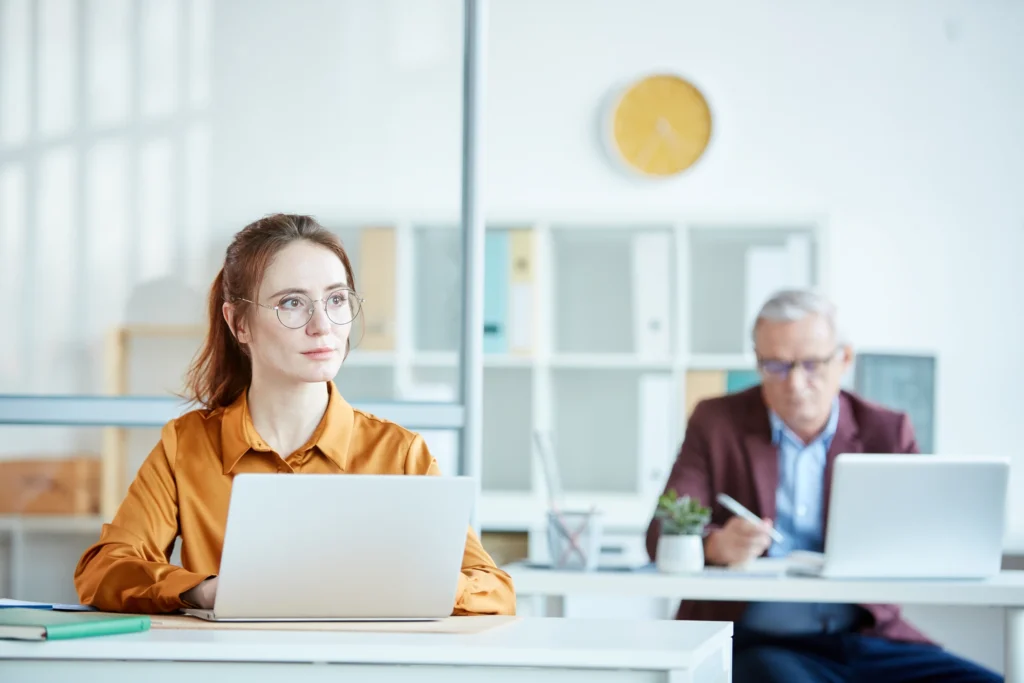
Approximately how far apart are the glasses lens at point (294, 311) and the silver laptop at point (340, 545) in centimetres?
40

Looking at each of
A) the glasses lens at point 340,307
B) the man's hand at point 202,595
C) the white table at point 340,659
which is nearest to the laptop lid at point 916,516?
the glasses lens at point 340,307

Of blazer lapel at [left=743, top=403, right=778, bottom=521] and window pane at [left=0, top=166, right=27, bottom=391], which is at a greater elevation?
window pane at [left=0, top=166, right=27, bottom=391]

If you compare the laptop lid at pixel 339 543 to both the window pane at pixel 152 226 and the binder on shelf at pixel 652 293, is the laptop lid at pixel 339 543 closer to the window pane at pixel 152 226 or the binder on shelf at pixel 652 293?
the window pane at pixel 152 226

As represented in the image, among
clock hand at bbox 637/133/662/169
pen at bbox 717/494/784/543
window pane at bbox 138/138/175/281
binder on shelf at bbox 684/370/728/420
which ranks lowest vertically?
pen at bbox 717/494/784/543

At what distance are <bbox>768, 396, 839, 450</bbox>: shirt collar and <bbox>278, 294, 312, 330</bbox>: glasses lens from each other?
1381 mm

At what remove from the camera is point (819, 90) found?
4.61 metres

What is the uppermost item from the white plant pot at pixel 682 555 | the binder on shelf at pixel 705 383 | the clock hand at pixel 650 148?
the clock hand at pixel 650 148

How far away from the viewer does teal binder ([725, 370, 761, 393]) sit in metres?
4.21

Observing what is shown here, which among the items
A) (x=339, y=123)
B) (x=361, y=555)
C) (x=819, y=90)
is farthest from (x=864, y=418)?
(x=819, y=90)

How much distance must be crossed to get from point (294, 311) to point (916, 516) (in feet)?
4.09

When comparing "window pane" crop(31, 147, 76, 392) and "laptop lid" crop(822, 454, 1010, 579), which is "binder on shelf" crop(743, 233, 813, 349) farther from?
"window pane" crop(31, 147, 76, 392)

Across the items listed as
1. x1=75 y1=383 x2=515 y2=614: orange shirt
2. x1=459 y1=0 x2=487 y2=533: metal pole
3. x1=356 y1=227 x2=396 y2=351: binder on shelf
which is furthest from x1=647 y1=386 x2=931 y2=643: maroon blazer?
x1=75 y1=383 x2=515 y2=614: orange shirt

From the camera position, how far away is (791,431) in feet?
9.39

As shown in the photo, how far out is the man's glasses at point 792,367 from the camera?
2846 millimetres
